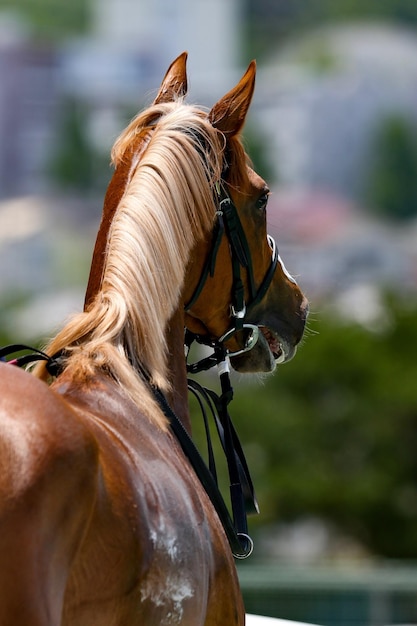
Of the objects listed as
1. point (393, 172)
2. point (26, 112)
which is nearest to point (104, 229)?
point (393, 172)

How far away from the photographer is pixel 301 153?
121562 millimetres

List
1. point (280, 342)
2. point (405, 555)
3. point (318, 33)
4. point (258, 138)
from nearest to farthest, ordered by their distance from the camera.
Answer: point (280, 342)
point (405, 555)
point (258, 138)
point (318, 33)

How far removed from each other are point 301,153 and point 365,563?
336 feet

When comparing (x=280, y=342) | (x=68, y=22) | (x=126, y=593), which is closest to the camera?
(x=126, y=593)

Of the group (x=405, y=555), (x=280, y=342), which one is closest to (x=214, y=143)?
(x=280, y=342)

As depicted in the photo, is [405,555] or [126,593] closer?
[126,593]

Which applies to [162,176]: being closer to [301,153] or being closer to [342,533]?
[342,533]

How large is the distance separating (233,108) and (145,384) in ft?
3.20

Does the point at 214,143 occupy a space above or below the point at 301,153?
above

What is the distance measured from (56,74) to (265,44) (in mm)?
47108

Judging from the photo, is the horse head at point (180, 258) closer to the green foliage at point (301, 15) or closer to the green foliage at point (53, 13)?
the green foliage at point (301, 15)

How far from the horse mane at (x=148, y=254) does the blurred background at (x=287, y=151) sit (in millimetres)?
22611

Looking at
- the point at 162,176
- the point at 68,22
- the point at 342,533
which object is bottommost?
the point at 68,22

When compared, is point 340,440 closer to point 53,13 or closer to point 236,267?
point 236,267
